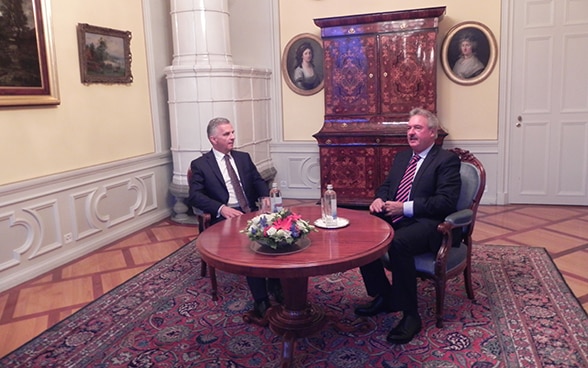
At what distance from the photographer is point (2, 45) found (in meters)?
3.48

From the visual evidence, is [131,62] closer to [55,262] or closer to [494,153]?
[55,262]

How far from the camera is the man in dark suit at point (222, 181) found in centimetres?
319

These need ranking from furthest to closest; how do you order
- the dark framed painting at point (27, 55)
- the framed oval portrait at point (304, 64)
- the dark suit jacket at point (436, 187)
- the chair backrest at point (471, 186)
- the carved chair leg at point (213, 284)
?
the framed oval portrait at point (304, 64) → the dark framed painting at point (27, 55) → the carved chair leg at point (213, 284) → the chair backrest at point (471, 186) → the dark suit jacket at point (436, 187)

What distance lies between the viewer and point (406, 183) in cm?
295

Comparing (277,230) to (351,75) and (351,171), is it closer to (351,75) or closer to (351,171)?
(351,171)

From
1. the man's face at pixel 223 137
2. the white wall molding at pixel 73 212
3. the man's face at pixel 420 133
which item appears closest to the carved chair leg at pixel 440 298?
the man's face at pixel 420 133

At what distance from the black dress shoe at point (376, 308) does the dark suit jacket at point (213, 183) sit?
44.7 inches

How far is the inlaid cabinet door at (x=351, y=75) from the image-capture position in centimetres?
520

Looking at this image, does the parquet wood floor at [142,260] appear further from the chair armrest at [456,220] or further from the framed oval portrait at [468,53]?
the framed oval portrait at [468,53]

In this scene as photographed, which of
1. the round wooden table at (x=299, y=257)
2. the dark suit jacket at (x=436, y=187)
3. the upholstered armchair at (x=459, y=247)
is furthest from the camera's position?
the dark suit jacket at (x=436, y=187)

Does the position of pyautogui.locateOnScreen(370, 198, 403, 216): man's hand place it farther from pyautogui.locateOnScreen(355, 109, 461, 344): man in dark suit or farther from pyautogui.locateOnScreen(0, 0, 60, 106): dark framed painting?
pyautogui.locateOnScreen(0, 0, 60, 106): dark framed painting

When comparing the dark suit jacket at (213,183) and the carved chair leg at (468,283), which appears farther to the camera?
the dark suit jacket at (213,183)

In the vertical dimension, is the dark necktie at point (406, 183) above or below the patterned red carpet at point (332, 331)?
above

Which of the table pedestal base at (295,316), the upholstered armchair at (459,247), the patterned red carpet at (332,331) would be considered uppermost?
the upholstered armchair at (459,247)
